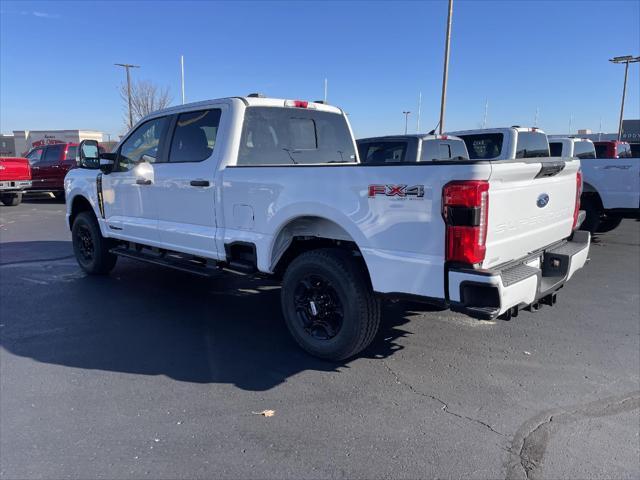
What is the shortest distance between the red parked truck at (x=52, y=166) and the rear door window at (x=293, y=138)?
46.6 ft

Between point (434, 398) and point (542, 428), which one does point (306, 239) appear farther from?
point (542, 428)

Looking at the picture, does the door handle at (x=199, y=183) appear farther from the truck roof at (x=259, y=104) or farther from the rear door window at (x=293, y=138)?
the truck roof at (x=259, y=104)

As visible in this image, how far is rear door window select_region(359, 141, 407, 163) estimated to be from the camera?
857 cm

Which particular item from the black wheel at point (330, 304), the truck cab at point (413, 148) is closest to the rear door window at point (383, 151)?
the truck cab at point (413, 148)

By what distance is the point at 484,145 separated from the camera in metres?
9.30

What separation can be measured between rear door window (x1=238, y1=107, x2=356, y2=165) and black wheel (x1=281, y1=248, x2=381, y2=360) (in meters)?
1.30

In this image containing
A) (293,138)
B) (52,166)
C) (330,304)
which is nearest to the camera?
(330,304)

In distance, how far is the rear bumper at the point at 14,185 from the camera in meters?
15.6

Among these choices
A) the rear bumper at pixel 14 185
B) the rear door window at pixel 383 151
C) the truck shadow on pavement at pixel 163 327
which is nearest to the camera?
the truck shadow on pavement at pixel 163 327

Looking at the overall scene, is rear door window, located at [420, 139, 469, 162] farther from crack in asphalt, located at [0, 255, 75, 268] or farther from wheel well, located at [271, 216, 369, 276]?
crack in asphalt, located at [0, 255, 75, 268]

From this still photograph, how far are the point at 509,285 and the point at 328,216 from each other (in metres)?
1.36

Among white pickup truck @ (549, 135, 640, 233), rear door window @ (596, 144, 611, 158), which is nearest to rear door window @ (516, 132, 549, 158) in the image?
white pickup truck @ (549, 135, 640, 233)

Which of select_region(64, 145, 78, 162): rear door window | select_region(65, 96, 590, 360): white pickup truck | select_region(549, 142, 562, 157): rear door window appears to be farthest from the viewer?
select_region(64, 145, 78, 162): rear door window

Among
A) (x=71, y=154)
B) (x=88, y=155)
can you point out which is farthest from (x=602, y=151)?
(x=71, y=154)
